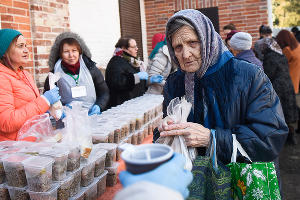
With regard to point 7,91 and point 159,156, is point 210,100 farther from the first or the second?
point 7,91

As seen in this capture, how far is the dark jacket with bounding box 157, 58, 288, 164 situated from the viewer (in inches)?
58.8

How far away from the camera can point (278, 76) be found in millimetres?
5555

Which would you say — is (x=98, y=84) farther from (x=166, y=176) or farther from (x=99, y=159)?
(x=166, y=176)

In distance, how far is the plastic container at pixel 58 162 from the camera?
4.90 ft

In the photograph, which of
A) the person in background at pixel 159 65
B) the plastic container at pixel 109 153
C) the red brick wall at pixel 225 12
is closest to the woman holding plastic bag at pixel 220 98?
the plastic container at pixel 109 153

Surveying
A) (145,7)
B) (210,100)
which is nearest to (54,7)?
(210,100)

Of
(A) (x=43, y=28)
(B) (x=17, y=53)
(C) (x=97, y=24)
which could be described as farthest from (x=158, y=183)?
(C) (x=97, y=24)

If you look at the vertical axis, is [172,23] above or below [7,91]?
above

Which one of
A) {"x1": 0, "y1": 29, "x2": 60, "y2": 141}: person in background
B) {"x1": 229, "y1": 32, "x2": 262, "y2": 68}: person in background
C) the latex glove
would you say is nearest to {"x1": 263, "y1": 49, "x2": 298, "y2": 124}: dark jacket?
{"x1": 229, "y1": 32, "x2": 262, "y2": 68}: person in background

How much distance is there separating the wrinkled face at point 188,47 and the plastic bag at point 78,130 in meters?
0.71

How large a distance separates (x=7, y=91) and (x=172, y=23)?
1361 millimetres

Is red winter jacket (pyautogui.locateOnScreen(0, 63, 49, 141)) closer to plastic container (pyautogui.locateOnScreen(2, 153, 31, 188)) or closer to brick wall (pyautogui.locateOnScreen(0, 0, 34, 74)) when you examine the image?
plastic container (pyautogui.locateOnScreen(2, 153, 31, 188))

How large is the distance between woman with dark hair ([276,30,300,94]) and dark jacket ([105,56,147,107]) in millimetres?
3652

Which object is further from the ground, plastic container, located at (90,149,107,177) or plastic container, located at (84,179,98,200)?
plastic container, located at (90,149,107,177)
